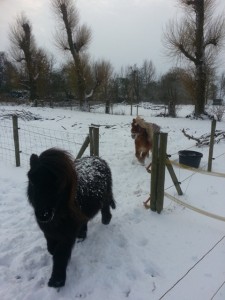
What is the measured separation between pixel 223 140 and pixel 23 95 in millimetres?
27283

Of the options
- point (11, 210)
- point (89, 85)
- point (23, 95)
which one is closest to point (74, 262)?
point (11, 210)

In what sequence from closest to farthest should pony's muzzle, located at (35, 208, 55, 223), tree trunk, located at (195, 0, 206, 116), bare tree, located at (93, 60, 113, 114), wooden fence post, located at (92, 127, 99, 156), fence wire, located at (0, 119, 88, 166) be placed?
pony's muzzle, located at (35, 208, 55, 223) < wooden fence post, located at (92, 127, 99, 156) < fence wire, located at (0, 119, 88, 166) < tree trunk, located at (195, 0, 206, 116) < bare tree, located at (93, 60, 113, 114)

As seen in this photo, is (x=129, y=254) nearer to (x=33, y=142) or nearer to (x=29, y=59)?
(x=33, y=142)

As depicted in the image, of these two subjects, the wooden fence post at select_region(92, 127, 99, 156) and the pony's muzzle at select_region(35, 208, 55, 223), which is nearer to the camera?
the pony's muzzle at select_region(35, 208, 55, 223)

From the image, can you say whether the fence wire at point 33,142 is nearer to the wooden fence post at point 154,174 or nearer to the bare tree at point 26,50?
the wooden fence post at point 154,174

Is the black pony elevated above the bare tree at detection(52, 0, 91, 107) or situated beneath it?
situated beneath

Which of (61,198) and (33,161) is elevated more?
(33,161)

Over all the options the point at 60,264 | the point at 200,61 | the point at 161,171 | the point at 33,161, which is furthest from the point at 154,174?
the point at 200,61

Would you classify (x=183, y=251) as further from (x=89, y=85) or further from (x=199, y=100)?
(x=89, y=85)

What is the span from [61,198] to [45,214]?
7.9 inches

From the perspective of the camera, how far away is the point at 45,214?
8.32 ft

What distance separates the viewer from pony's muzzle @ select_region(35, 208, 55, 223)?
252 centimetres

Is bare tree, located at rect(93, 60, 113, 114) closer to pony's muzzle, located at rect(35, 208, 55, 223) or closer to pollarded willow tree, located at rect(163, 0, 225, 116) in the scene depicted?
pollarded willow tree, located at rect(163, 0, 225, 116)

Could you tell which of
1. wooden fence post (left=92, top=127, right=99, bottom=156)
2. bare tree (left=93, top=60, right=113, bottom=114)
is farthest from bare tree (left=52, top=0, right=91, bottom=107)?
wooden fence post (left=92, top=127, right=99, bottom=156)
